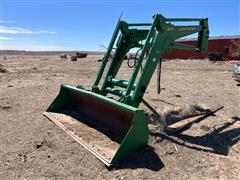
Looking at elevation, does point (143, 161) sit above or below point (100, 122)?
below

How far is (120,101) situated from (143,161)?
1155 mm

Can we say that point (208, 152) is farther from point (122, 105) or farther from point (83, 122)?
point (83, 122)

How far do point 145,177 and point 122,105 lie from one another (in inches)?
47.7

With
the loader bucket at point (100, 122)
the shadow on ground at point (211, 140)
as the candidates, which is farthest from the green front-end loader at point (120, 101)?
the shadow on ground at point (211, 140)

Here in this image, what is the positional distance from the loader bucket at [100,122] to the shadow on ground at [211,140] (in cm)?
69

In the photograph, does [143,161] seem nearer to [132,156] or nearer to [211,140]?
[132,156]

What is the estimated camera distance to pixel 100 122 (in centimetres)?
605

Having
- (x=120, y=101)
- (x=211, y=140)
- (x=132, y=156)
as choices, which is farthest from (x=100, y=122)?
(x=211, y=140)

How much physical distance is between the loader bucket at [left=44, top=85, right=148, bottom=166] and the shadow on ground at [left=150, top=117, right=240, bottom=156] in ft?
2.25

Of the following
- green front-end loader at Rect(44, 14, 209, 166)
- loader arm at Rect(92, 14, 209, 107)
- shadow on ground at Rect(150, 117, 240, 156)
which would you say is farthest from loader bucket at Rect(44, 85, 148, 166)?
shadow on ground at Rect(150, 117, 240, 156)

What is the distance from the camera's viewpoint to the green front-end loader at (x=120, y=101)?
15.3 feet

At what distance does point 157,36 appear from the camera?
553cm

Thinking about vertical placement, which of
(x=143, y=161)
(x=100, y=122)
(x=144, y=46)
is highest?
(x=144, y=46)

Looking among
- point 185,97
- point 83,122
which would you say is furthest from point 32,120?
point 185,97
